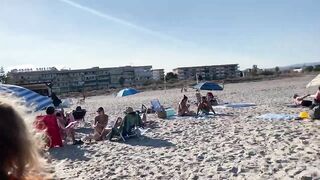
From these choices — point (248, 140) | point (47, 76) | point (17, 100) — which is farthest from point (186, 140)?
point (47, 76)

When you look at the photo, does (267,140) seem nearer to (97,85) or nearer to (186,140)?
(186,140)

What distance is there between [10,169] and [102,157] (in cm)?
653

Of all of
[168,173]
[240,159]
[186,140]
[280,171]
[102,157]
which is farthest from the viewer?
[186,140]

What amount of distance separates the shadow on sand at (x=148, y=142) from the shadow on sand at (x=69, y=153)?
1179mm

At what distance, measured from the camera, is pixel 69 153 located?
847 cm

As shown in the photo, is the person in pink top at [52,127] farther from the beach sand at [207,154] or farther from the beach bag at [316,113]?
the beach bag at [316,113]

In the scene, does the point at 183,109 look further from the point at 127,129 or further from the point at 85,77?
the point at 85,77

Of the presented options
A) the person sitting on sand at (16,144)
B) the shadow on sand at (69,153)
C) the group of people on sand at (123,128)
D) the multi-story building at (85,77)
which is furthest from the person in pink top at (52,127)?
the multi-story building at (85,77)

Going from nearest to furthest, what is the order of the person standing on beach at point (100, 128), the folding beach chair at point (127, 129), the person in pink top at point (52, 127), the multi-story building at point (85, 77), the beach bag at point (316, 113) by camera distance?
the person in pink top at point (52, 127)
the folding beach chair at point (127, 129)
the person standing on beach at point (100, 128)
the beach bag at point (316, 113)
the multi-story building at point (85, 77)

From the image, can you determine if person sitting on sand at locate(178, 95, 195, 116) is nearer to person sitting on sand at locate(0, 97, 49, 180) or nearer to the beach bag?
the beach bag

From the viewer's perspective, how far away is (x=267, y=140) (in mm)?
7980

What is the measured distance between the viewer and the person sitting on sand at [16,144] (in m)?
1.31

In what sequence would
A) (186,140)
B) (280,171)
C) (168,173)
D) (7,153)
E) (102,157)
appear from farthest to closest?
(186,140) < (102,157) < (168,173) < (280,171) < (7,153)

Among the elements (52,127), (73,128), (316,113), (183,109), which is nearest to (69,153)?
(52,127)
